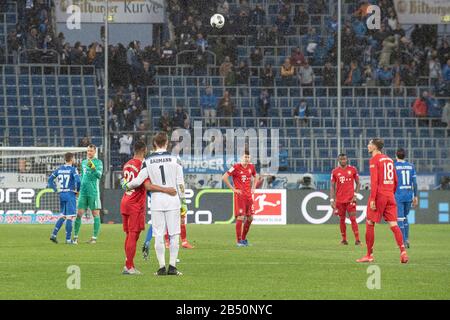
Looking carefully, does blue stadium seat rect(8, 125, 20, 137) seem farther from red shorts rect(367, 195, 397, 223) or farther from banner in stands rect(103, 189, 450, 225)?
red shorts rect(367, 195, 397, 223)

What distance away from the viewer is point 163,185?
16672 millimetres

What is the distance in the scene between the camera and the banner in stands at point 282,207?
126 ft

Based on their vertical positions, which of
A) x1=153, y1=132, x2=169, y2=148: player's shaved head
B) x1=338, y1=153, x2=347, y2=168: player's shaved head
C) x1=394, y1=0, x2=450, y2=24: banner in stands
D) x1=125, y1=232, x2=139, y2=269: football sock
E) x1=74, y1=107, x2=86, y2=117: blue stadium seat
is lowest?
x1=125, y1=232, x2=139, y2=269: football sock

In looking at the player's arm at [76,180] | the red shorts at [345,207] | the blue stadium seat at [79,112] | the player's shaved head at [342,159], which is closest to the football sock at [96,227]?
the player's arm at [76,180]

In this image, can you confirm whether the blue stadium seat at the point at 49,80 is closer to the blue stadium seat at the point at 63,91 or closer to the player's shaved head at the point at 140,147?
the blue stadium seat at the point at 63,91

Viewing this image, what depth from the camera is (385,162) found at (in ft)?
63.9

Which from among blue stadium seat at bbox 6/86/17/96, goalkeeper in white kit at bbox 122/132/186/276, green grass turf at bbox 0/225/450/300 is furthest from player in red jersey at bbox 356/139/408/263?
blue stadium seat at bbox 6/86/17/96

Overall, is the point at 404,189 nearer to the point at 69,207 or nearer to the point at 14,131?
the point at 69,207

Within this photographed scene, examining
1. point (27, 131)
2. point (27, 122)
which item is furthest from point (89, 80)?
point (27, 131)

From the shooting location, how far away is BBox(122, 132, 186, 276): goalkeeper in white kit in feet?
54.7

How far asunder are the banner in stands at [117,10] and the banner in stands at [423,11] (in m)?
9.62

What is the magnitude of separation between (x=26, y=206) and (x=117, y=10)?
11065mm

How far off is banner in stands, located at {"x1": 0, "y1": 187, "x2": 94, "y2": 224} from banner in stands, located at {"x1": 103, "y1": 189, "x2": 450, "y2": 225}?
1.88 meters
